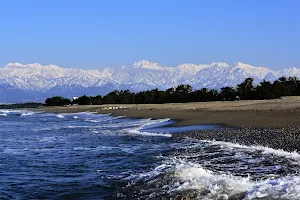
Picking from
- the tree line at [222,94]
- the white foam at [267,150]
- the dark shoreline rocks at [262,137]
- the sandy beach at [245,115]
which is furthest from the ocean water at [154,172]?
the tree line at [222,94]

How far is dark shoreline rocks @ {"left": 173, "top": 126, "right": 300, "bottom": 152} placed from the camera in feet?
56.6

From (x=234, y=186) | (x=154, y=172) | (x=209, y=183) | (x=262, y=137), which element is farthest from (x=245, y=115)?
(x=234, y=186)

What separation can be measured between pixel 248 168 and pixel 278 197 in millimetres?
4025

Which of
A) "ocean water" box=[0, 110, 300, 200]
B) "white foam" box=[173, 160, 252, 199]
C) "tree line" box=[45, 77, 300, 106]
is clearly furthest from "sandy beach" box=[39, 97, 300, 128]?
"tree line" box=[45, 77, 300, 106]

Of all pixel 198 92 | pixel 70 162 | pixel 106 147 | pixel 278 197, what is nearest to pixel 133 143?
pixel 106 147

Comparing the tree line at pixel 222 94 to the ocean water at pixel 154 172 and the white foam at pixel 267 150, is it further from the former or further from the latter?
the ocean water at pixel 154 172

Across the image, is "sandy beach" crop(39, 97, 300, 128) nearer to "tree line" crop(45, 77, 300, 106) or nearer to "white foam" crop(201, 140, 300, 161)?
"white foam" crop(201, 140, 300, 161)

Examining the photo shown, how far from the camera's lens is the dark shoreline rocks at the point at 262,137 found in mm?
17250

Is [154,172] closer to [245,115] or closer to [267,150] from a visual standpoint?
[267,150]

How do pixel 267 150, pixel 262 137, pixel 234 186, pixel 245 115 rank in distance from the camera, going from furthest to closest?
1. pixel 245 115
2. pixel 262 137
3. pixel 267 150
4. pixel 234 186

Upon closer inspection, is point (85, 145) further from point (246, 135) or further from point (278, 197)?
point (278, 197)

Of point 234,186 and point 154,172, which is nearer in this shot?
point 234,186

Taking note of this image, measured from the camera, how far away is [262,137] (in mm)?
20297

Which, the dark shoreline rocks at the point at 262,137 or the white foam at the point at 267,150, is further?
the dark shoreline rocks at the point at 262,137
